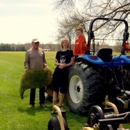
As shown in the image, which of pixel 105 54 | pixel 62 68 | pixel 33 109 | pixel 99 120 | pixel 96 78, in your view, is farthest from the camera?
pixel 33 109

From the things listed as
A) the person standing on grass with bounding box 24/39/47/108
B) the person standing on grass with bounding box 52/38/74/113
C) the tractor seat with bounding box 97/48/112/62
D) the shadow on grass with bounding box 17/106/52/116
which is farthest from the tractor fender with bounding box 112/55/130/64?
the shadow on grass with bounding box 17/106/52/116

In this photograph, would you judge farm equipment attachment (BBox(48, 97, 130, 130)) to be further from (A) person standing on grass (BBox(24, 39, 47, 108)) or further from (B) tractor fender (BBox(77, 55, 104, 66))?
(A) person standing on grass (BBox(24, 39, 47, 108))

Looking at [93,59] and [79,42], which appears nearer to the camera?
[93,59]

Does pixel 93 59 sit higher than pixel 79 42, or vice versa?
pixel 79 42

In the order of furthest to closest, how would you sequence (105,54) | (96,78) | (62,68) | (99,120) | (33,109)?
1. (33,109)
2. (62,68)
3. (105,54)
4. (96,78)
5. (99,120)

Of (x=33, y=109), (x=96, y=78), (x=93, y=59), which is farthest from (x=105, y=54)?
(x=33, y=109)

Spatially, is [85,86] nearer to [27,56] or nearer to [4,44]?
[27,56]

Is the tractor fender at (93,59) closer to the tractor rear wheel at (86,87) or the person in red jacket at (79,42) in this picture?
the tractor rear wheel at (86,87)

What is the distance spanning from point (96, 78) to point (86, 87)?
257 mm

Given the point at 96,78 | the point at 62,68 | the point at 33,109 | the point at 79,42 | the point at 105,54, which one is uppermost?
the point at 79,42

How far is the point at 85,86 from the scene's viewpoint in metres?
5.55

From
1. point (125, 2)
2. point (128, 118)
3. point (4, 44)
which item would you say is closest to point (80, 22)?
point (125, 2)

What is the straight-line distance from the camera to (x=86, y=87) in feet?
A: 18.1

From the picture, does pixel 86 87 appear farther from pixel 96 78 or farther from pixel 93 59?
pixel 93 59
